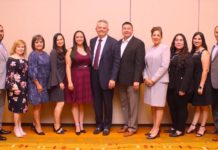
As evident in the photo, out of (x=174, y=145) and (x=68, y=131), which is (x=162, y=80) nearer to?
(x=174, y=145)

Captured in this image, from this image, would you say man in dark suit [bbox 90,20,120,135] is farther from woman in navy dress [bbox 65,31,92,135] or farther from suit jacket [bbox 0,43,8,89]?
suit jacket [bbox 0,43,8,89]

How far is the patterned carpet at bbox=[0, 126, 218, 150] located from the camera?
3781 millimetres

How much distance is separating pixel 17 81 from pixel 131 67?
159 centimetres

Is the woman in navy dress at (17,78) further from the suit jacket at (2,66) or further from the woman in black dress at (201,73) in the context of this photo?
the woman in black dress at (201,73)

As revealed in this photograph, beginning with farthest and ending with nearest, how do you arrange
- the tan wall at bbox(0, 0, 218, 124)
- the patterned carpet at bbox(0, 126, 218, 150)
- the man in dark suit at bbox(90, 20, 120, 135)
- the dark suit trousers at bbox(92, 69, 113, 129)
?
the tan wall at bbox(0, 0, 218, 124)
the dark suit trousers at bbox(92, 69, 113, 129)
the man in dark suit at bbox(90, 20, 120, 135)
the patterned carpet at bbox(0, 126, 218, 150)

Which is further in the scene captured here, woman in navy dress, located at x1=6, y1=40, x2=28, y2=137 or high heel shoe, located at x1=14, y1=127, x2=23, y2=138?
high heel shoe, located at x1=14, y1=127, x2=23, y2=138

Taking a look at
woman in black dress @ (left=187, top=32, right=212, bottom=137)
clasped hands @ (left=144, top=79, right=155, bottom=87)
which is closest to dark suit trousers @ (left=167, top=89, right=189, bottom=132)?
woman in black dress @ (left=187, top=32, right=212, bottom=137)

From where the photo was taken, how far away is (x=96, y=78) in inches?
173

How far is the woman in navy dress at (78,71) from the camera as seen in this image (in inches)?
169

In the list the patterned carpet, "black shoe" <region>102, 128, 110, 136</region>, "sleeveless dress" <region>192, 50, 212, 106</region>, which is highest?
"sleeveless dress" <region>192, 50, 212, 106</region>

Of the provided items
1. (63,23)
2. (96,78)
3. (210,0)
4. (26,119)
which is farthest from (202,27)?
(26,119)

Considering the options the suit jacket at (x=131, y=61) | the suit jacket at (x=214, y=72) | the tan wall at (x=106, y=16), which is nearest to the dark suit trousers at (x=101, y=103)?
the suit jacket at (x=131, y=61)

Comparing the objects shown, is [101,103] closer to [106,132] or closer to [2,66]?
[106,132]

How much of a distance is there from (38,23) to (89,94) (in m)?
1.48
